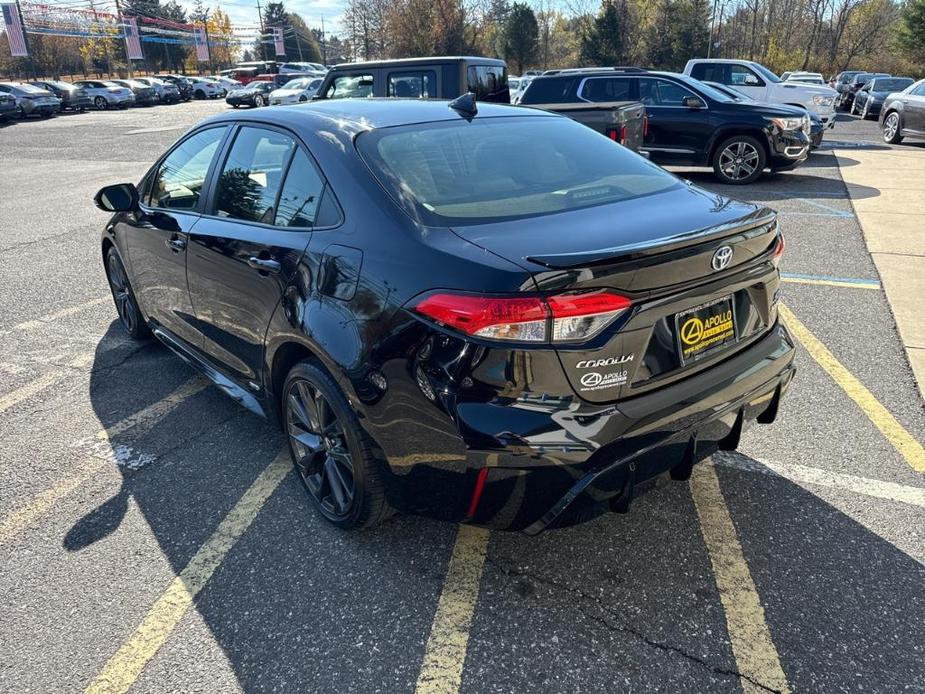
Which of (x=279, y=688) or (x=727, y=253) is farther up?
(x=727, y=253)

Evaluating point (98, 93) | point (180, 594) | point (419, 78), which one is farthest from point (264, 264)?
point (98, 93)

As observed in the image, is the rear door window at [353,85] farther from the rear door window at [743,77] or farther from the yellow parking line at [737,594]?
the rear door window at [743,77]

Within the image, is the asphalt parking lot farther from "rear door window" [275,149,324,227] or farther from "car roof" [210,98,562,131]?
"car roof" [210,98,562,131]

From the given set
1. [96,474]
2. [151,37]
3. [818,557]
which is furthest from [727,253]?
[151,37]

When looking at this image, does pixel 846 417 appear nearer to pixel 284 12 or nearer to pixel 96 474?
pixel 96 474

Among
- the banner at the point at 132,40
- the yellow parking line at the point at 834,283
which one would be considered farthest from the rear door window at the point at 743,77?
the banner at the point at 132,40

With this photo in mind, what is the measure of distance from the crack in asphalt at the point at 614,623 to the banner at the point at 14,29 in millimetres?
58297

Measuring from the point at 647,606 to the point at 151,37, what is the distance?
8135 centimetres

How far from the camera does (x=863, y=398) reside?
3.91 m

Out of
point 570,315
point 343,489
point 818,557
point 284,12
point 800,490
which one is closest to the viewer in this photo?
point 570,315

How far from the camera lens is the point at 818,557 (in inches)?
103

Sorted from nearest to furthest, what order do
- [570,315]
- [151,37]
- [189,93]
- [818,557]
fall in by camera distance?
[570,315]
[818,557]
[189,93]
[151,37]

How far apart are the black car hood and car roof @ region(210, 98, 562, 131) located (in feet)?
3.02

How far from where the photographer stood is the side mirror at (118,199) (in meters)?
4.04
